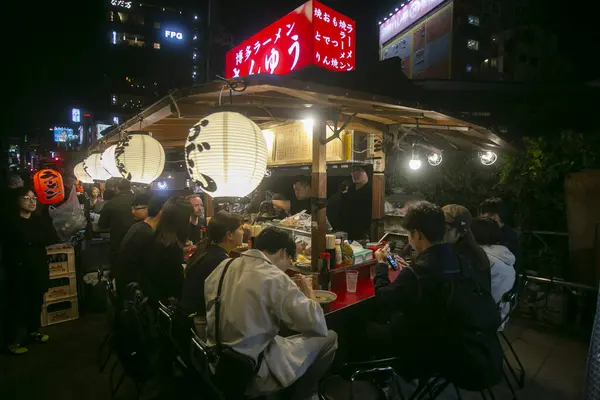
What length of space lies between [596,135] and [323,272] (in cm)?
653

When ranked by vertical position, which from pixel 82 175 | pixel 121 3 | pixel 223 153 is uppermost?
pixel 121 3

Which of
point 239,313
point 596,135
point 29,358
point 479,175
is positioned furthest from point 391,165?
point 29,358

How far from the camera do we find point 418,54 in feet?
60.7

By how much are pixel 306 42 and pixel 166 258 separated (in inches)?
179

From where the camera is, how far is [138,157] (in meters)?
5.13

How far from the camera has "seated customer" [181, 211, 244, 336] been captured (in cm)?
374

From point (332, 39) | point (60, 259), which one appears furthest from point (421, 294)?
point (60, 259)

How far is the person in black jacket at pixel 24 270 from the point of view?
5711 millimetres

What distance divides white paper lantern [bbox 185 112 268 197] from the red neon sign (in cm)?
354

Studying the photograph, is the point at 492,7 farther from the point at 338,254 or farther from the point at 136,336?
the point at 136,336

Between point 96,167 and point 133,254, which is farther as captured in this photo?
point 96,167

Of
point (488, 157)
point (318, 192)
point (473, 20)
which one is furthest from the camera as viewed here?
point (473, 20)

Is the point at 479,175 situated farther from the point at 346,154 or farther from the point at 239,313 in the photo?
the point at 239,313

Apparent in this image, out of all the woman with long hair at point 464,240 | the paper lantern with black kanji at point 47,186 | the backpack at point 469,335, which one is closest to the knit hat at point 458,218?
the woman with long hair at point 464,240
